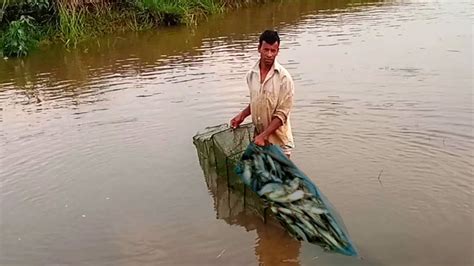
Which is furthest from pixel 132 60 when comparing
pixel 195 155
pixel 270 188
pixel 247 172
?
pixel 270 188

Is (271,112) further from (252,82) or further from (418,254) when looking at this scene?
(418,254)

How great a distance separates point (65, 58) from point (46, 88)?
2660 millimetres

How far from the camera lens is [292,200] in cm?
387

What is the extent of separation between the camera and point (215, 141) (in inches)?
192

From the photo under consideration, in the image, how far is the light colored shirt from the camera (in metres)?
3.90

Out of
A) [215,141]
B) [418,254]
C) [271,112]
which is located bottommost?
[418,254]

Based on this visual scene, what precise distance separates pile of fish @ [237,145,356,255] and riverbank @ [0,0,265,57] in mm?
9754

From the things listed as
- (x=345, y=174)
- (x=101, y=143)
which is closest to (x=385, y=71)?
(x=345, y=174)

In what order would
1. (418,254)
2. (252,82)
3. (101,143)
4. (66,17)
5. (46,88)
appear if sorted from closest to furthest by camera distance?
(418,254) → (252,82) → (101,143) → (46,88) → (66,17)

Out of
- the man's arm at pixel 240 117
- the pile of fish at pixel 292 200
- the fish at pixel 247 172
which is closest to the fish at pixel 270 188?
the pile of fish at pixel 292 200

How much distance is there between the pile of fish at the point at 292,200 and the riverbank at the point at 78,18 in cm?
975

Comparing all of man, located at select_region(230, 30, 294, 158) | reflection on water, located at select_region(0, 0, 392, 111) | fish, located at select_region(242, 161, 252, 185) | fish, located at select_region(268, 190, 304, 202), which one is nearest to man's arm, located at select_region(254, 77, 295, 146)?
man, located at select_region(230, 30, 294, 158)

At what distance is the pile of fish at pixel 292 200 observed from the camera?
3.73 m

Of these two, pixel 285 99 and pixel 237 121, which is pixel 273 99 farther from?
pixel 237 121
